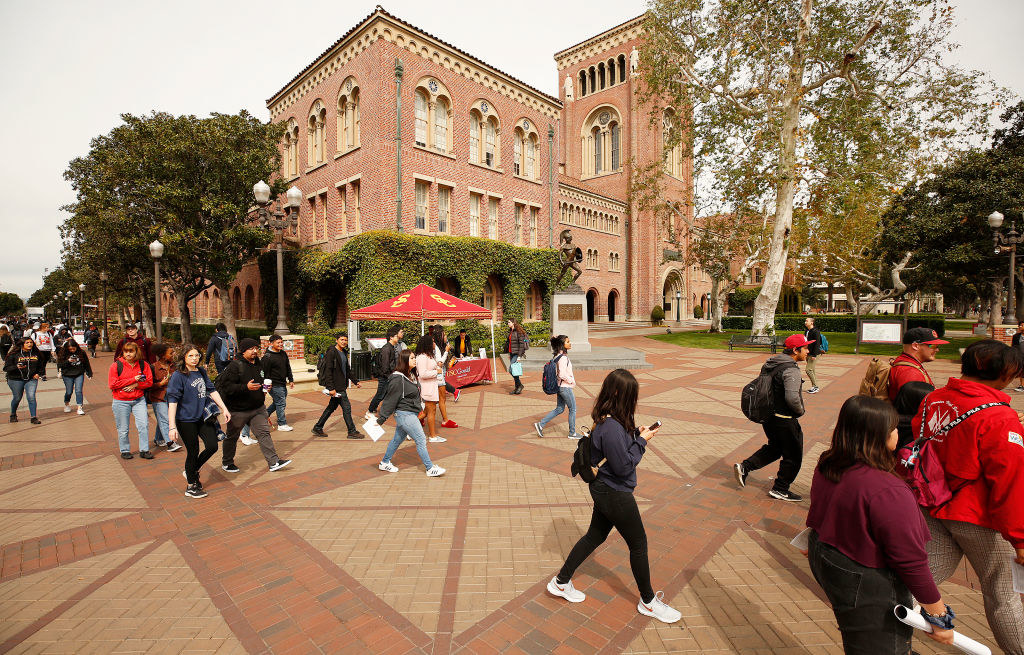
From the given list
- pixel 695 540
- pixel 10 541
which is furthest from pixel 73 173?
pixel 695 540

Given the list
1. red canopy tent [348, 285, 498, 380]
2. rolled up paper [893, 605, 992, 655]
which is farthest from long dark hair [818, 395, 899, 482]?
red canopy tent [348, 285, 498, 380]

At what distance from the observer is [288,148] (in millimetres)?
24172

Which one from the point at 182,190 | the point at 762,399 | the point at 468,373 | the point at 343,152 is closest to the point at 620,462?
the point at 762,399

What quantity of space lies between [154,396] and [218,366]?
2860mm

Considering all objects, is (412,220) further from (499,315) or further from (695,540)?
(695,540)

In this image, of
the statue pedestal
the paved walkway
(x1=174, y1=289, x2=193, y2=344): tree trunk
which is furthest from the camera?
(x1=174, y1=289, x2=193, y2=344): tree trunk

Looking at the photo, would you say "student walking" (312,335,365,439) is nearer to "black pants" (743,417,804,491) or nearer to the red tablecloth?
the red tablecloth

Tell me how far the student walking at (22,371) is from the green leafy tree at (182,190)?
36.7ft

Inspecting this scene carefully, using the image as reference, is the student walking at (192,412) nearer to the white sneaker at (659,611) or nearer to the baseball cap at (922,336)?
the white sneaker at (659,611)

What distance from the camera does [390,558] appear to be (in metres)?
4.02

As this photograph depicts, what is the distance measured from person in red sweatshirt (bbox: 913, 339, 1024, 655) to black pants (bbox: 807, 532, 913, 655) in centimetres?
70

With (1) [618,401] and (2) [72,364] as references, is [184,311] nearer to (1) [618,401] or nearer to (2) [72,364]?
(2) [72,364]

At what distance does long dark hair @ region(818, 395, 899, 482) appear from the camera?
6.64ft

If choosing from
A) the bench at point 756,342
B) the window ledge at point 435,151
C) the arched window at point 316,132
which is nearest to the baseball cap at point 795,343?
the window ledge at point 435,151
